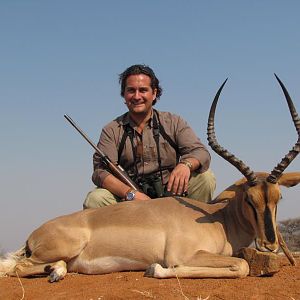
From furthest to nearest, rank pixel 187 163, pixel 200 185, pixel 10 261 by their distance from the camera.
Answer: pixel 200 185 < pixel 187 163 < pixel 10 261

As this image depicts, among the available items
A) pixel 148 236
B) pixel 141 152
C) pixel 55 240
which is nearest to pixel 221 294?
pixel 148 236

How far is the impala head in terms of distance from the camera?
17.1 ft

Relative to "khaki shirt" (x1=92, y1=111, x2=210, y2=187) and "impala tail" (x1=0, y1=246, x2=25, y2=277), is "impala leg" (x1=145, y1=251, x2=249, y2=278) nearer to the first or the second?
"impala tail" (x1=0, y1=246, x2=25, y2=277)

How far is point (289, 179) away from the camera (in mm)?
5848

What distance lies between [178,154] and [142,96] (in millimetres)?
969

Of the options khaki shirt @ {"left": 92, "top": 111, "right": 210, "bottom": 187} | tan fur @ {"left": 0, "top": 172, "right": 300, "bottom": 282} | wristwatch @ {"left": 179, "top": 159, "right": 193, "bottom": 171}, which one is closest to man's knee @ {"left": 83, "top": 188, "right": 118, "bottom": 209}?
khaki shirt @ {"left": 92, "top": 111, "right": 210, "bottom": 187}

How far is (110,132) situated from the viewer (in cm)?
764

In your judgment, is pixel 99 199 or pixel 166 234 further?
pixel 99 199

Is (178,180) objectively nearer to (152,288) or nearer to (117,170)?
(117,170)

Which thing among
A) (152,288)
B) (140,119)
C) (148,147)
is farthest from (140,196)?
(152,288)

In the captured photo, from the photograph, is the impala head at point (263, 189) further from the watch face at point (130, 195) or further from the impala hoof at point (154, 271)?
the watch face at point (130, 195)

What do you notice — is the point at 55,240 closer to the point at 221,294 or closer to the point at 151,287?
the point at 151,287

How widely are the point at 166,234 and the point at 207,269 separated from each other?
693 mm

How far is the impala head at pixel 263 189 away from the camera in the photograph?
17.1ft
